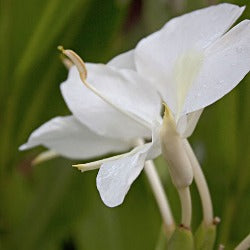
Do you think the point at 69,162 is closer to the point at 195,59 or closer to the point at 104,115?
the point at 104,115

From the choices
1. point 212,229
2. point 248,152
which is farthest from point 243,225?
point 212,229

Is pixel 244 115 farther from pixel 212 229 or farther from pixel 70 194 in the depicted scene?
pixel 70 194

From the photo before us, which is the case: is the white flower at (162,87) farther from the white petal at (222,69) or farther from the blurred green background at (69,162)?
the blurred green background at (69,162)

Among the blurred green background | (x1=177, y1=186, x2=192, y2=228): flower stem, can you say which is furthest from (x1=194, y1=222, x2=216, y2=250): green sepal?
the blurred green background

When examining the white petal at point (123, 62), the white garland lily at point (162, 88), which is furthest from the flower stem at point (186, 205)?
the white petal at point (123, 62)

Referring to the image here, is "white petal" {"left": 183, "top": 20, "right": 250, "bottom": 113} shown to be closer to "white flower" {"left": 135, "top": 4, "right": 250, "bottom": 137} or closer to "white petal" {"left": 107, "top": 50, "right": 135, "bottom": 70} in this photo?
"white flower" {"left": 135, "top": 4, "right": 250, "bottom": 137}

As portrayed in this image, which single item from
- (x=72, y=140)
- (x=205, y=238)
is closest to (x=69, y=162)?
(x=72, y=140)

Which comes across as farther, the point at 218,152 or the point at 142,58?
the point at 218,152
